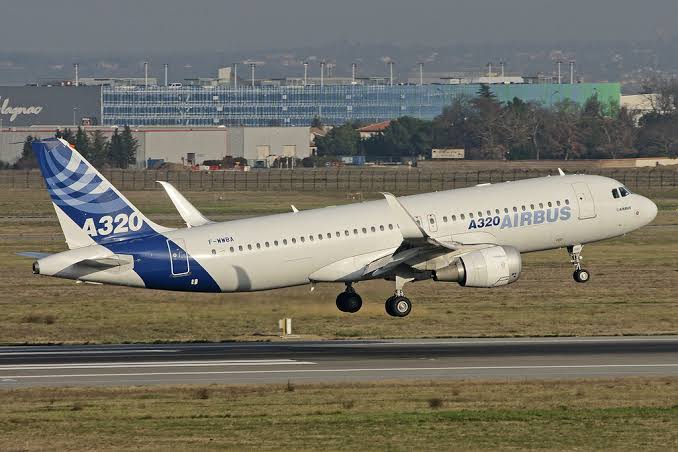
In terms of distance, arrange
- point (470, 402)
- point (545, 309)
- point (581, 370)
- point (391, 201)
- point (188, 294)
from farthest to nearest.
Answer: point (188, 294) < point (545, 309) < point (391, 201) < point (581, 370) < point (470, 402)

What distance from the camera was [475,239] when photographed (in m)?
57.1

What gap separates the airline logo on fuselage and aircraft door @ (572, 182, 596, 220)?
654mm

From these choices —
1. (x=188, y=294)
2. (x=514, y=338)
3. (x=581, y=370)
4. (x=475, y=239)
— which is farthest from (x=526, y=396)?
(x=188, y=294)

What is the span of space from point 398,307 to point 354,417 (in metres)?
18.9

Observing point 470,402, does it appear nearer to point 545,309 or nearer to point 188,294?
point 545,309

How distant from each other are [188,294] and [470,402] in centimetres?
2983

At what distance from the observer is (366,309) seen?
6044cm

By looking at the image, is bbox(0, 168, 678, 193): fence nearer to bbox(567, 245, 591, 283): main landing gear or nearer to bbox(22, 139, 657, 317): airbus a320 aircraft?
bbox(567, 245, 591, 283): main landing gear

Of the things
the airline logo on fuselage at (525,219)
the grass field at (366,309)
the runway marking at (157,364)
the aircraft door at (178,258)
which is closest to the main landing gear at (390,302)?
the grass field at (366,309)

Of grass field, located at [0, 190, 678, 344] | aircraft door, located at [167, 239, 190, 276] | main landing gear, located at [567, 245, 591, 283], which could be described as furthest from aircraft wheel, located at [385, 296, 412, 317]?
main landing gear, located at [567, 245, 591, 283]

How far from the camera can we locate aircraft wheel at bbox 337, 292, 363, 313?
187ft

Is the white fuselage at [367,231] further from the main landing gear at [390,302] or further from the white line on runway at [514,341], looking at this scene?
the white line on runway at [514,341]

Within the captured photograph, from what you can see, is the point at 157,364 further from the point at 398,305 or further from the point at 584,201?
the point at 584,201

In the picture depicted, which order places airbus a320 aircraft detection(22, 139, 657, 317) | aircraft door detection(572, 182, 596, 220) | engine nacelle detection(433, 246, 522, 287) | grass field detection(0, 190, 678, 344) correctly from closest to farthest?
airbus a320 aircraft detection(22, 139, 657, 317)
engine nacelle detection(433, 246, 522, 287)
grass field detection(0, 190, 678, 344)
aircraft door detection(572, 182, 596, 220)
